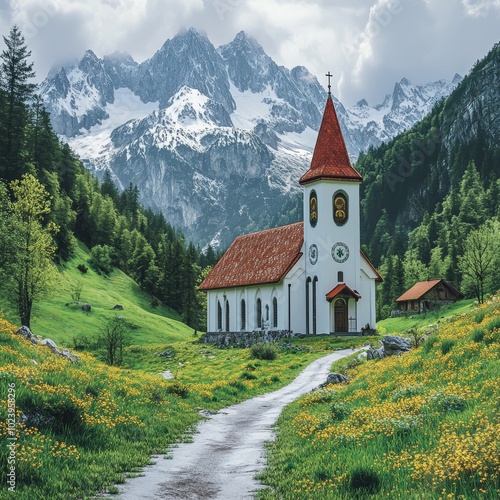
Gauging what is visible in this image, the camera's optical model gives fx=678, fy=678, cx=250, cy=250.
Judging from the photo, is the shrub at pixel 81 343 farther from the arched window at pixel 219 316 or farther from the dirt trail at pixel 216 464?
the dirt trail at pixel 216 464

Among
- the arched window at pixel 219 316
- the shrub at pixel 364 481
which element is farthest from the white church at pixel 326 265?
the shrub at pixel 364 481

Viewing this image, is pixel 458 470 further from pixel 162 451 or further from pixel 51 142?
pixel 51 142

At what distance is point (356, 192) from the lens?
72.9m

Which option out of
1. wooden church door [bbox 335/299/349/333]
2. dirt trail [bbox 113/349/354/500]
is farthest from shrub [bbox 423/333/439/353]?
wooden church door [bbox 335/299/349/333]

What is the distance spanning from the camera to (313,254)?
72.3 metres

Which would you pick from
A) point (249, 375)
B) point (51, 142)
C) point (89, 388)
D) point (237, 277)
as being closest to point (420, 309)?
point (237, 277)

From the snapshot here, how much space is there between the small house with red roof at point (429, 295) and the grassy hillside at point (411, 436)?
99173mm

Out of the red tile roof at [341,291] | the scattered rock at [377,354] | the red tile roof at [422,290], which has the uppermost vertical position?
the red tile roof at [422,290]

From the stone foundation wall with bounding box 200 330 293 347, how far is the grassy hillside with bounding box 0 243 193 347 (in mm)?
7099

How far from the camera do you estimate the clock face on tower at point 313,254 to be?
71800 millimetres

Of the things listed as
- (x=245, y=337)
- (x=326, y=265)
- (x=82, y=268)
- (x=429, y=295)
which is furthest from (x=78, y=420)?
(x=429, y=295)

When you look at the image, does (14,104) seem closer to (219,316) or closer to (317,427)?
(219,316)

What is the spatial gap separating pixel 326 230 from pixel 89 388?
54.7 m

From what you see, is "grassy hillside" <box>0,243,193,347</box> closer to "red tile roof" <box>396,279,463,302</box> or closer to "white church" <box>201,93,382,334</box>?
"white church" <box>201,93,382,334</box>
